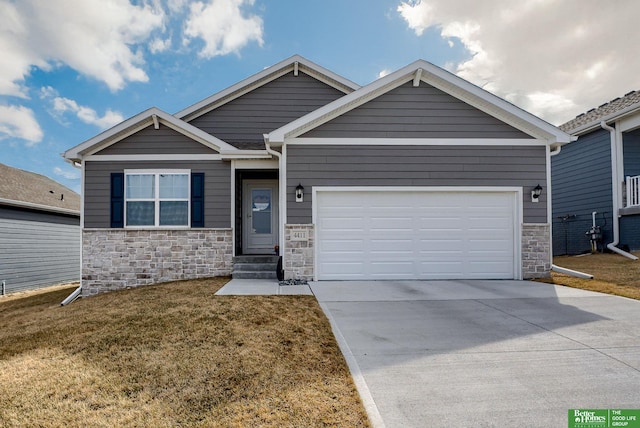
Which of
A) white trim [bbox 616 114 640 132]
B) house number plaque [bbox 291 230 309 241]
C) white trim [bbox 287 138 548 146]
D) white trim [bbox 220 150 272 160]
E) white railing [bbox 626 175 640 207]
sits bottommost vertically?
house number plaque [bbox 291 230 309 241]

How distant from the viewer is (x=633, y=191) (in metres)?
10.8

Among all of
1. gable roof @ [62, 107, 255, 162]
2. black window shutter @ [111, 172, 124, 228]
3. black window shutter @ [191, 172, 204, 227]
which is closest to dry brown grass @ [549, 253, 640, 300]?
gable roof @ [62, 107, 255, 162]

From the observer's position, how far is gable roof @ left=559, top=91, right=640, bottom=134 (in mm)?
10594

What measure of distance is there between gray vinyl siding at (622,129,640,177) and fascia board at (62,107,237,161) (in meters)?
12.9

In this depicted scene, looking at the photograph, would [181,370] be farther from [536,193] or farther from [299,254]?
[536,193]

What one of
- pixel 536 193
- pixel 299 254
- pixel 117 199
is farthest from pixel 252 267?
pixel 536 193

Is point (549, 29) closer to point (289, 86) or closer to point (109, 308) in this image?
point (289, 86)

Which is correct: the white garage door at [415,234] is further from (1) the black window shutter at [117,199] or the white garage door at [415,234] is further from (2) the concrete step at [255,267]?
(1) the black window shutter at [117,199]

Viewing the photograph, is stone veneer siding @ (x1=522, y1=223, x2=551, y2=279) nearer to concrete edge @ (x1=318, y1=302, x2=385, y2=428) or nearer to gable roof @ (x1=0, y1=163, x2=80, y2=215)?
concrete edge @ (x1=318, y1=302, x2=385, y2=428)

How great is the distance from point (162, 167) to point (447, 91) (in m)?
7.54

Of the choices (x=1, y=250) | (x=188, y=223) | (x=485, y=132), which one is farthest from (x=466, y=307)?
(x=1, y=250)

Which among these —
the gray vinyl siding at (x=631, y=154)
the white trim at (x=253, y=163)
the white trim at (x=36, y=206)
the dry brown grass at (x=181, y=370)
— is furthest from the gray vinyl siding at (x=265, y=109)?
the gray vinyl siding at (x=631, y=154)

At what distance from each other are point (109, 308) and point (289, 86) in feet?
26.5

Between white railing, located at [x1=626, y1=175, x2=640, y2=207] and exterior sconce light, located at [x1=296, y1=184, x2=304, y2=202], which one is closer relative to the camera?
exterior sconce light, located at [x1=296, y1=184, x2=304, y2=202]
